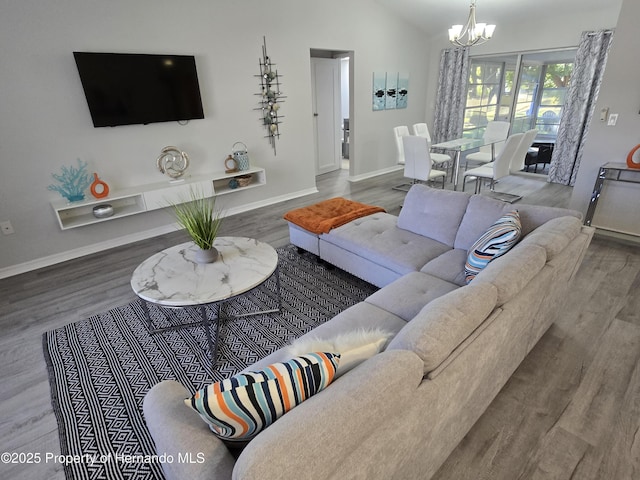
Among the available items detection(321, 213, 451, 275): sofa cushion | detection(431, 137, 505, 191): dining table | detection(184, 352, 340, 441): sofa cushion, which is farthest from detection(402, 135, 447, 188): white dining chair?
detection(184, 352, 340, 441): sofa cushion

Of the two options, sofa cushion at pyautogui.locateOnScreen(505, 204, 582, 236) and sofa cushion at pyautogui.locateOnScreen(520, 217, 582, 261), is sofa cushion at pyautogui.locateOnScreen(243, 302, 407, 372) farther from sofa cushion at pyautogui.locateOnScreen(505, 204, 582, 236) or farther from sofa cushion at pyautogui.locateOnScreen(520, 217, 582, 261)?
sofa cushion at pyautogui.locateOnScreen(505, 204, 582, 236)

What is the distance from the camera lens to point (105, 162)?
3.38 metres

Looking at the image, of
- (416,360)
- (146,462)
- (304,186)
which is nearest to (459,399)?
(416,360)

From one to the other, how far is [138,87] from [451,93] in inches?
207

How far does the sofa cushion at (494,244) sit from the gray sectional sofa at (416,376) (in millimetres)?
113

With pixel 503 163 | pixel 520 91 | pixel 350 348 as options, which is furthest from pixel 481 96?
pixel 350 348

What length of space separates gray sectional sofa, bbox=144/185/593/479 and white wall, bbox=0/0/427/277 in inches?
113

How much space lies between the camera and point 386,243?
2.47m

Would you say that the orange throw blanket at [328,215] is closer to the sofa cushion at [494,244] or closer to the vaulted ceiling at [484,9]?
Answer: the sofa cushion at [494,244]

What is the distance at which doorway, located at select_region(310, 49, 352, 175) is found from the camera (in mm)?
5906

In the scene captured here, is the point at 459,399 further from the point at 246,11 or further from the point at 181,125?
the point at 246,11

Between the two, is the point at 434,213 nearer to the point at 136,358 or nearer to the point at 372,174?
the point at 136,358

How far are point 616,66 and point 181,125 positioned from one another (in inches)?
169

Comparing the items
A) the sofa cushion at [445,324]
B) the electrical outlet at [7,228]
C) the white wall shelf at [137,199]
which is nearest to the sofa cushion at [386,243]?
the sofa cushion at [445,324]
